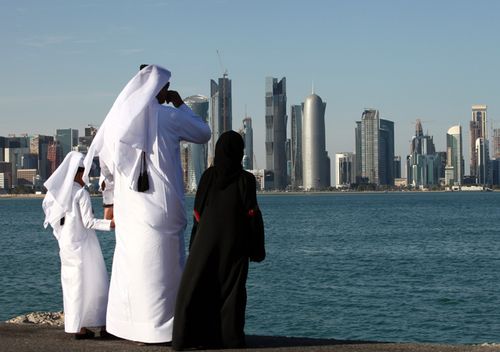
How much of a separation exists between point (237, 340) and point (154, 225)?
1131 mm

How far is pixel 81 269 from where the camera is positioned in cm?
963

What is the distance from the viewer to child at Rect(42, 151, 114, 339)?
955cm

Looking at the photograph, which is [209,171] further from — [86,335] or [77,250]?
[86,335]

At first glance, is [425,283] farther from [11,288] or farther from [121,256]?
[121,256]

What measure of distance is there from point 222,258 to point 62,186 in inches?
81.3

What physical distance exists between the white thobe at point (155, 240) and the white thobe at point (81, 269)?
2.85 feet

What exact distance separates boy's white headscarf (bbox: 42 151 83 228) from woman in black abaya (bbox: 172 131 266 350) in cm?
171

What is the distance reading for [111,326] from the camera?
8.81 meters

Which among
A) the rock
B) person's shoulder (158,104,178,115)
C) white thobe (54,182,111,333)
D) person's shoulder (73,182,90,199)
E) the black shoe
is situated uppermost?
person's shoulder (158,104,178,115)

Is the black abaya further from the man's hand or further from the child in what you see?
the child

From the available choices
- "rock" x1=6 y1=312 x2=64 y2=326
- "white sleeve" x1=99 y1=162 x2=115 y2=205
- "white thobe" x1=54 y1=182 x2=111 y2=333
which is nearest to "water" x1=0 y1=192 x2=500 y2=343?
"rock" x1=6 y1=312 x2=64 y2=326

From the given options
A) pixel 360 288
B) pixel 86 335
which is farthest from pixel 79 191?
pixel 360 288

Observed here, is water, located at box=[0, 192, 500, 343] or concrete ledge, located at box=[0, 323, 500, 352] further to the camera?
water, located at box=[0, 192, 500, 343]

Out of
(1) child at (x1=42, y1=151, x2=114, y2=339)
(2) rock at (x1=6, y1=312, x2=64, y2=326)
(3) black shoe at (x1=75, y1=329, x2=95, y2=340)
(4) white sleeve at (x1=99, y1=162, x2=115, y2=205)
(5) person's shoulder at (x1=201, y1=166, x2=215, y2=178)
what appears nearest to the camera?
(5) person's shoulder at (x1=201, y1=166, x2=215, y2=178)
